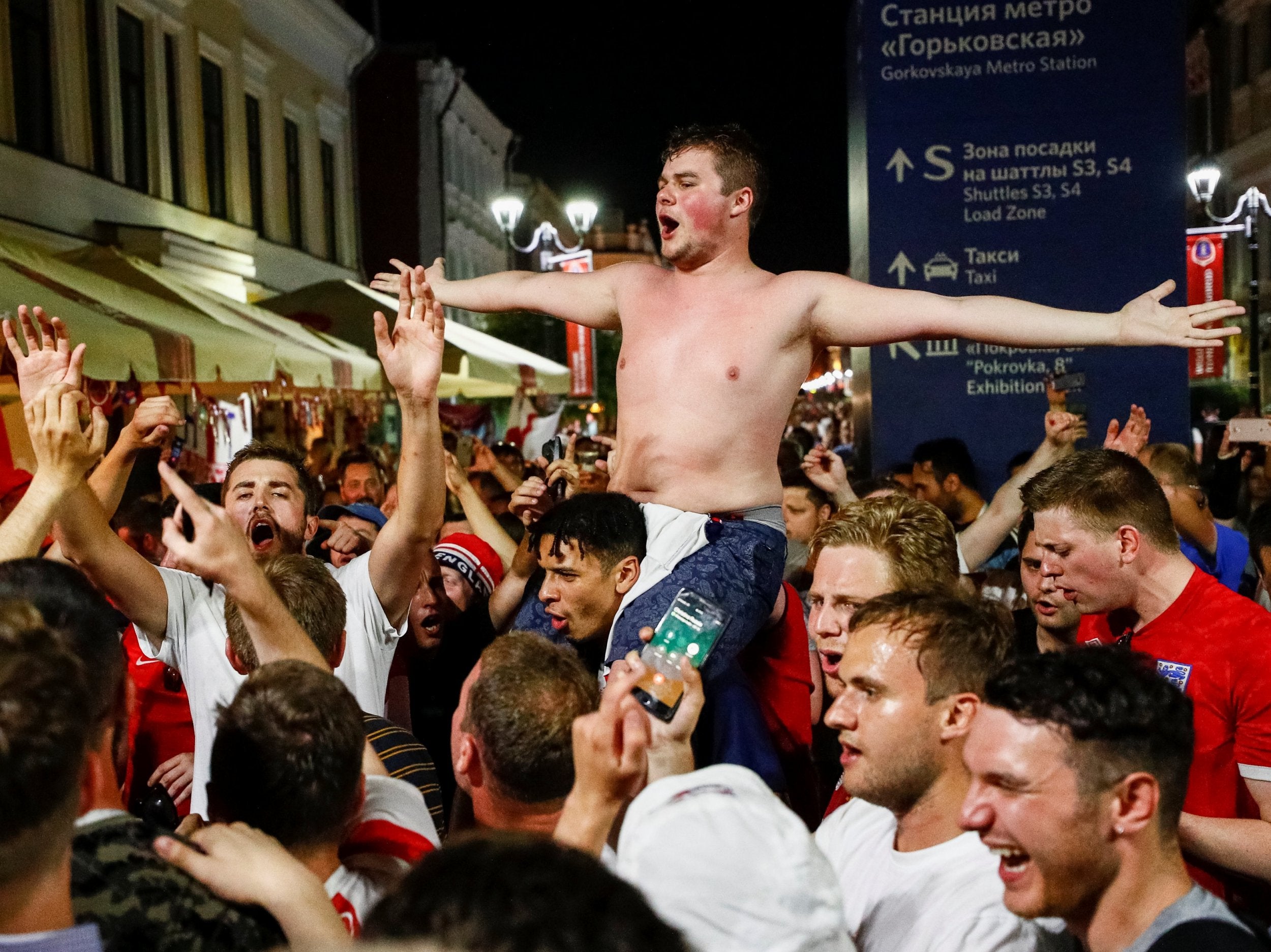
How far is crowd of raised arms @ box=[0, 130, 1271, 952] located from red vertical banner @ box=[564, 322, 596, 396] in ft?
82.3

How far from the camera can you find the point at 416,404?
11.7 feet

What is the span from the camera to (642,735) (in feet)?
7.19

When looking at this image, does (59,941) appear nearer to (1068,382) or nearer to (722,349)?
(722,349)

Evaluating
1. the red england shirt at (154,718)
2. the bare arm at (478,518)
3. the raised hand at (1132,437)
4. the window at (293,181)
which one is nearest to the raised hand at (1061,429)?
the raised hand at (1132,437)

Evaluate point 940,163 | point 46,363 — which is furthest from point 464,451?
point 46,363

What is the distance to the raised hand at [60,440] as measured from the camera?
311 cm

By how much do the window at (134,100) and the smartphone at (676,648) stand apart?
56.9 feet

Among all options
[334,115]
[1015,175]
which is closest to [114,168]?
[334,115]

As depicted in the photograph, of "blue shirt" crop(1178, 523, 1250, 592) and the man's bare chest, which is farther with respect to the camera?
"blue shirt" crop(1178, 523, 1250, 592)

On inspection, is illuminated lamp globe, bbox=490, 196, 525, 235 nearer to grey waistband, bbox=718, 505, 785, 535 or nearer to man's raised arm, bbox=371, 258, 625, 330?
man's raised arm, bbox=371, 258, 625, 330

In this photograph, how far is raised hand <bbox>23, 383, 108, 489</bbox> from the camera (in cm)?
311

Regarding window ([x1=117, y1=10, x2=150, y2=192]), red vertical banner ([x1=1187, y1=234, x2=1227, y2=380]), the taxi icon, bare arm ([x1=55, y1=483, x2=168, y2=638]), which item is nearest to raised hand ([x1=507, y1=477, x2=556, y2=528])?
bare arm ([x1=55, y1=483, x2=168, y2=638])

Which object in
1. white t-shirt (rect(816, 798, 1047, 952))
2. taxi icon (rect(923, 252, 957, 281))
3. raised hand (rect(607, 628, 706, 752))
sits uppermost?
taxi icon (rect(923, 252, 957, 281))

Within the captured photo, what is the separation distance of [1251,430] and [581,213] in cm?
1748
